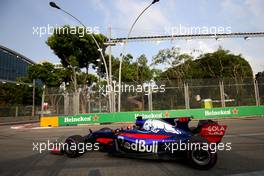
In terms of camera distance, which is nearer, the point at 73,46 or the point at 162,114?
the point at 162,114

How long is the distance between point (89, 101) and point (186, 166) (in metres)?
15.7

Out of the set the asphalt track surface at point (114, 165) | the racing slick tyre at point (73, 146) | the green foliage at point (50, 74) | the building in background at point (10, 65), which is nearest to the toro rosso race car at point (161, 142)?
the racing slick tyre at point (73, 146)

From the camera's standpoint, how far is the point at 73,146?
20.0 ft

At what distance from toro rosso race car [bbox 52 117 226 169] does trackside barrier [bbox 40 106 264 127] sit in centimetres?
1206

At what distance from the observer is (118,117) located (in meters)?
18.3

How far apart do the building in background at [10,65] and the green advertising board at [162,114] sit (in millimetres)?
67497

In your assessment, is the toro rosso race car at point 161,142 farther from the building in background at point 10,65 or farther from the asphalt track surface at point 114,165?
the building in background at point 10,65

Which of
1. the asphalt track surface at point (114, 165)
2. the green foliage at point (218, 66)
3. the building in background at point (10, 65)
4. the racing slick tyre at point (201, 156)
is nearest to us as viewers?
the asphalt track surface at point (114, 165)

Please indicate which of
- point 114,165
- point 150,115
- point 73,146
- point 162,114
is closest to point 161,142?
point 114,165

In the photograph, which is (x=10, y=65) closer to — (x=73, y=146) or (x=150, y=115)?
(x=150, y=115)

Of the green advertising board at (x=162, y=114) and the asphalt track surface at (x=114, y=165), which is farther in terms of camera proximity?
the green advertising board at (x=162, y=114)

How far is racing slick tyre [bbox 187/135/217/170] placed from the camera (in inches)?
190

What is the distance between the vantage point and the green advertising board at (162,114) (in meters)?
18.3

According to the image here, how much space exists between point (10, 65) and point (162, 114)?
7991cm
